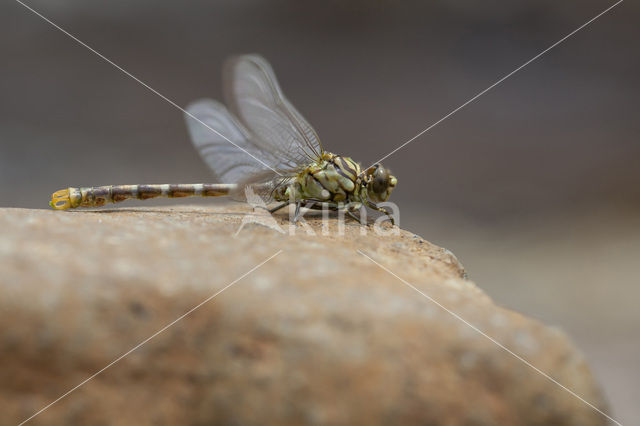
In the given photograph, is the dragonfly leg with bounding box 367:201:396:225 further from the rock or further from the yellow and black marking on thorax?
the rock

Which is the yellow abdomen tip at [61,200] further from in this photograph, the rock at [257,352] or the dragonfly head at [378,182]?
the dragonfly head at [378,182]

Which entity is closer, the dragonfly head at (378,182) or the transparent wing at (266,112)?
the transparent wing at (266,112)

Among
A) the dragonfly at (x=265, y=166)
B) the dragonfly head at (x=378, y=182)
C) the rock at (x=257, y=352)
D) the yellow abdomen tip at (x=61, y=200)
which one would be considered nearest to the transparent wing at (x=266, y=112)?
the dragonfly at (x=265, y=166)

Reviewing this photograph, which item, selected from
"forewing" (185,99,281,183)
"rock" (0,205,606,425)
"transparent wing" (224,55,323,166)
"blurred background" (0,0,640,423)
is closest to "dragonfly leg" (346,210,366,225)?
"transparent wing" (224,55,323,166)

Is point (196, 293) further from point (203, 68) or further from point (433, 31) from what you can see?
point (433, 31)

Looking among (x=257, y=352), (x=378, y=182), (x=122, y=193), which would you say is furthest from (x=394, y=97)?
(x=257, y=352)

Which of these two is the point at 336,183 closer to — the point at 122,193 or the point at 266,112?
the point at 266,112
